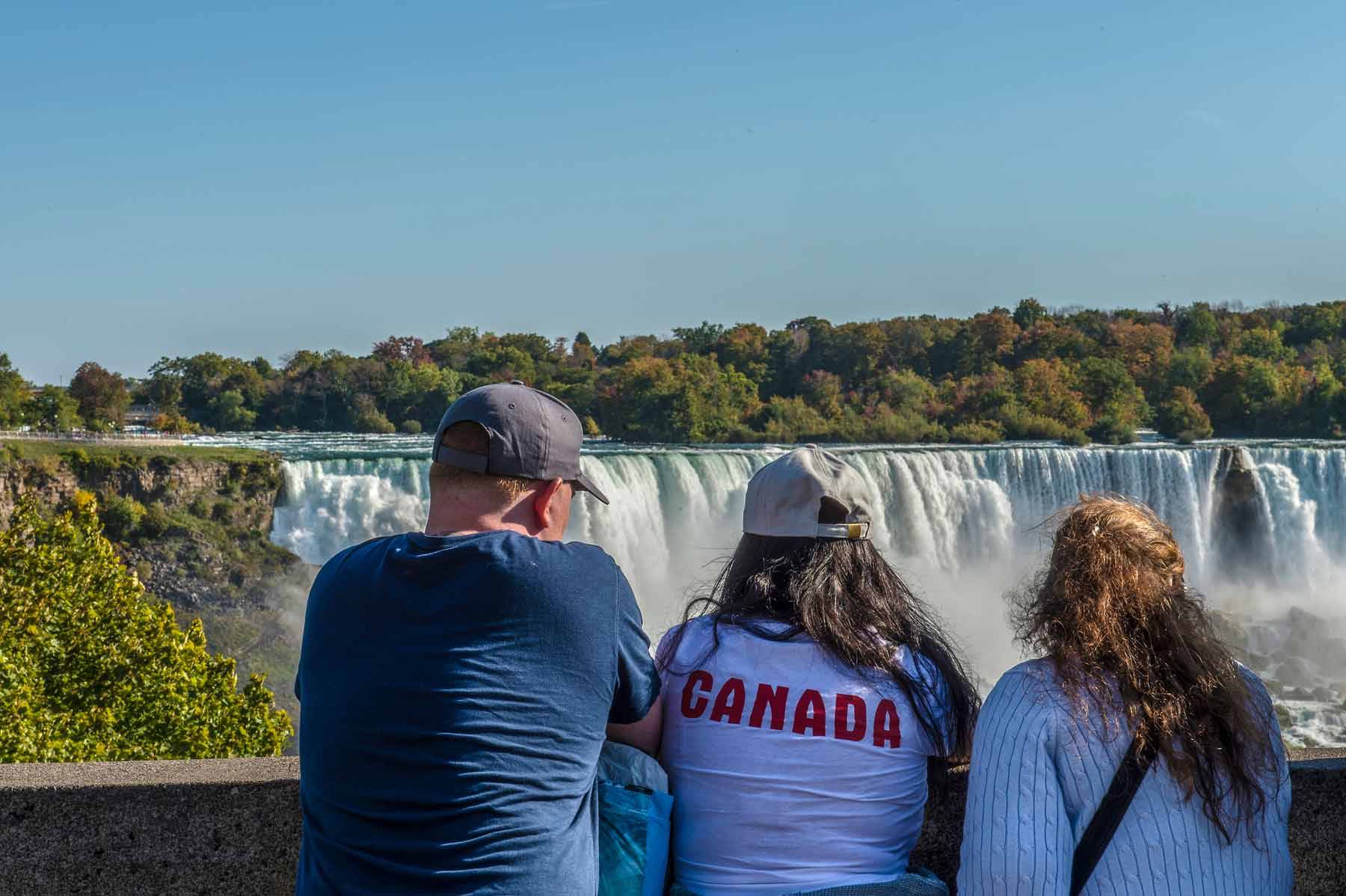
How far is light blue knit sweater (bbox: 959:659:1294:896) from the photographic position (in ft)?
6.48

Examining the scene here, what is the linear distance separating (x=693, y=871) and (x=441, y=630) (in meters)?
0.66

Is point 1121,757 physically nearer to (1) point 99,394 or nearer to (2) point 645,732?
(2) point 645,732

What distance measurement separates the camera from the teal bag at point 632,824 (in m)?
2.14

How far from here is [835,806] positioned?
7.04ft

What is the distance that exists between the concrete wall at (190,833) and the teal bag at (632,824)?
0.65m

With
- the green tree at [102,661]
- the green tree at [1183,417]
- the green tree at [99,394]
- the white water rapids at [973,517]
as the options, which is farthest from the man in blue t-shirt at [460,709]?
the green tree at [1183,417]

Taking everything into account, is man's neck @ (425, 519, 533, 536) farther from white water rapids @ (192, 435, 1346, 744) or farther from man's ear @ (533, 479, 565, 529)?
white water rapids @ (192, 435, 1346, 744)

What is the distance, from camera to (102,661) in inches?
541

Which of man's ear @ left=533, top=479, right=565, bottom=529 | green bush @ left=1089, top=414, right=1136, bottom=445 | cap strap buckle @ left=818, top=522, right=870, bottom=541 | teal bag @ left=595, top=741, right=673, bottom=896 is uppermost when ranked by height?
man's ear @ left=533, top=479, right=565, bottom=529

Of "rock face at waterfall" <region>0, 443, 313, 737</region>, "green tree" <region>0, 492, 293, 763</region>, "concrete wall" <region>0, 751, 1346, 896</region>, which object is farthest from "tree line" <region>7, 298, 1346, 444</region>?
"concrete wall" <region>0, 751, 1346, 896</region>

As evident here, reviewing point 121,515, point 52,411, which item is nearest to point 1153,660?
point 121,515

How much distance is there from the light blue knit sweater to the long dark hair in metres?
0.21

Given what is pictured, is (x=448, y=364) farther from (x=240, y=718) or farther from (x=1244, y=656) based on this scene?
(x=240, y=718)

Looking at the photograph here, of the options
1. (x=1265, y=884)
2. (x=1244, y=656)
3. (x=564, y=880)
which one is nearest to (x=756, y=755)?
(x=564, y=880)
